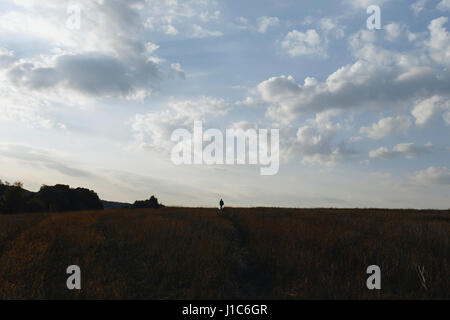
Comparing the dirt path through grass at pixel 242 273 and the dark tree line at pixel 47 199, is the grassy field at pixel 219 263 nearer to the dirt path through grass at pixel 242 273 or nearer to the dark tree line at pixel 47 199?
the dirt path through grass at pixel 242 273

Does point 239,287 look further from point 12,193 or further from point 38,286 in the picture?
point 12,193

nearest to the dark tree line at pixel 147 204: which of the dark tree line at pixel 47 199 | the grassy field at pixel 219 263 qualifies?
the dark tree line at pixel 47 199

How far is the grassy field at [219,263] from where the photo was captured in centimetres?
768

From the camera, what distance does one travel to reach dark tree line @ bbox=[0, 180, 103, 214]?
41156mm

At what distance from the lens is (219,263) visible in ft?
30.6

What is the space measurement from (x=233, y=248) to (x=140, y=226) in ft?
15.1

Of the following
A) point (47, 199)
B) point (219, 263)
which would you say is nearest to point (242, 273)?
point (219, 263)

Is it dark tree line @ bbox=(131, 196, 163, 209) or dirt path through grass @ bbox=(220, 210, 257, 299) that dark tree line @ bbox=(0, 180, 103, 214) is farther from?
dirt path through grass @ bbox=(220, 210, 257, 299)

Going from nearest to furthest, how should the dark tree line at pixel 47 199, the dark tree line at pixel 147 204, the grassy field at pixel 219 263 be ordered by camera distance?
the grassy field at pixel 219 263, the dark tree line at pixel 47 199, the dark tree line at pixel 147 204

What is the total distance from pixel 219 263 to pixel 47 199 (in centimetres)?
4438

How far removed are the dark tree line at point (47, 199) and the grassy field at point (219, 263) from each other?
33.7 meters

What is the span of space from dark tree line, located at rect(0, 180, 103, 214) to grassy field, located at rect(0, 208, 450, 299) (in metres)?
33.7

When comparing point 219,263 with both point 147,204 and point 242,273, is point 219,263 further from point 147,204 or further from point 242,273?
point 147,204
